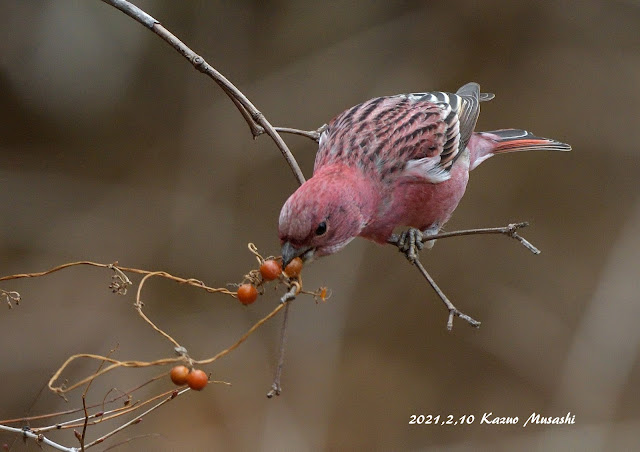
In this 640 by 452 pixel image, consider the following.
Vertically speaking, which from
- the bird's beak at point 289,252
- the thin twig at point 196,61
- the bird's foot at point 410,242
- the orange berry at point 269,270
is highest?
the thin twig at point 196,61

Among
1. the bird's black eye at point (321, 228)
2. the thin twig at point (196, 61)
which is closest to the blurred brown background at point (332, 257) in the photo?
the bird's black eye at point (321, 228)

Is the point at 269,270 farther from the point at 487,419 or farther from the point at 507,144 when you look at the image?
the point at 487,419

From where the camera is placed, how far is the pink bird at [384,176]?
3.80 meters

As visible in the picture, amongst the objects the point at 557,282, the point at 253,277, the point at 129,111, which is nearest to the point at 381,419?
the point at 557,282

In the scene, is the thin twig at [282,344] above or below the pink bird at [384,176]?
below

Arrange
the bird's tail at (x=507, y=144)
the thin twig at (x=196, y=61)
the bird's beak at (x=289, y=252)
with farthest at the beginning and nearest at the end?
the bird's tail at (x=507, y=144) < the bird's beak at (x=289, y=252) < the thin twig at (x=196, y=61)

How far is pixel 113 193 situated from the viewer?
8234 millimetres

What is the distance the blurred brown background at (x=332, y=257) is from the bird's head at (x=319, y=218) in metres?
3.64

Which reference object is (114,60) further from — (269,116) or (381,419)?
(381,419)

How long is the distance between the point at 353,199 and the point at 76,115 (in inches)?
199

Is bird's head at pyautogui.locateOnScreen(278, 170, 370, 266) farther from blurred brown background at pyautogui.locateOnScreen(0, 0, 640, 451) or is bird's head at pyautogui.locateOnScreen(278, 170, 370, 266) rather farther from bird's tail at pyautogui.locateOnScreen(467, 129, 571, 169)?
blurred brown background at pyautogui.locateOnScreen(0, 0, 640, 451)

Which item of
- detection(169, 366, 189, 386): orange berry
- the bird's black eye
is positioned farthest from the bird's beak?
detection(169, 366, 189, 386): orange berry

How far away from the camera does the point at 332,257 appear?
7.83 metres

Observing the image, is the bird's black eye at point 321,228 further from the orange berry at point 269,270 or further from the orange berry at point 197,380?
the orange berry at point 197,380
